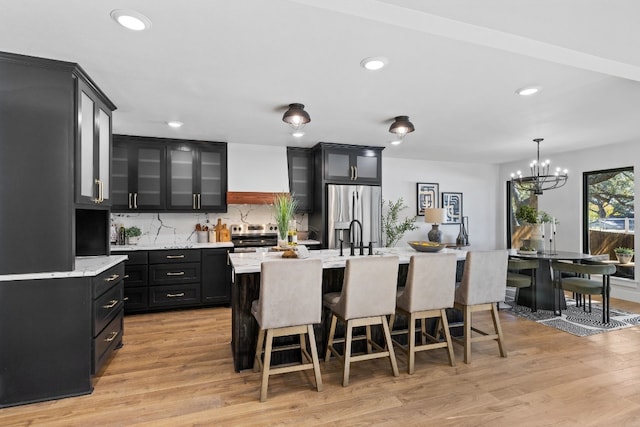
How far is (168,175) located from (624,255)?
7.03 meters

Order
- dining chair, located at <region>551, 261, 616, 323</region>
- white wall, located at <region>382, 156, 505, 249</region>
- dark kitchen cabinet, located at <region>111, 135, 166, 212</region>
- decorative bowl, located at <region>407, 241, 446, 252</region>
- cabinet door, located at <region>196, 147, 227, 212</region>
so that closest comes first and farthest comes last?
1. decorative bowl, located at <region>407, 241, 446, 252</region>
2. dining chair, located at <region>551, 261, 616, 323</region>
3. dark kitchen cabinet, located at <region>111, 135, 166, 212</region>
4. cabinet door, located at <region>196, 147, 227, 212</region>
5. white wall, located at <region>382, 156, 505, 249</region>

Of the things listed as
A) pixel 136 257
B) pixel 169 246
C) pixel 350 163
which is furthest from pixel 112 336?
pixel 350 163

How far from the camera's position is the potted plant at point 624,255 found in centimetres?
526

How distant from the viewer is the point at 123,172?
4.59 m

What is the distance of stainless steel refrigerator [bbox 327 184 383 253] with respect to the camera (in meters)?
5.02

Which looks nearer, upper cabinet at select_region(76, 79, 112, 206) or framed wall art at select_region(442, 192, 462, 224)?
upper cabinet at select_region(76, 79, 112, 206)

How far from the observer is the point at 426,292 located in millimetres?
2797

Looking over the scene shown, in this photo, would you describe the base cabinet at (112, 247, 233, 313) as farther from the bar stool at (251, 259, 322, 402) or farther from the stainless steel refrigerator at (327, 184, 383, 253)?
the bar stool at (251, 259, 322, 402)

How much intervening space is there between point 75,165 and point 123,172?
2.35m

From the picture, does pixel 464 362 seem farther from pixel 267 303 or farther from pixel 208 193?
pixel 208 193

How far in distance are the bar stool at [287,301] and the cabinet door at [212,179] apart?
2867mm

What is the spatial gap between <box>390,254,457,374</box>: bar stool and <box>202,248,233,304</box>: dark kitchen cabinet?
108 inches

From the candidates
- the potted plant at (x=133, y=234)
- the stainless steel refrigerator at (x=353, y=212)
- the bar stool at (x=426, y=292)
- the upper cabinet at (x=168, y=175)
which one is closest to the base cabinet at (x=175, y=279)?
the potted plant at (x=133, y=234)

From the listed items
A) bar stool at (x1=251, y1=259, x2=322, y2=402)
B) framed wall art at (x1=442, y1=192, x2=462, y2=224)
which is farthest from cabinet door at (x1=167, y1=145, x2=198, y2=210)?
framed wall art at (x1=442, y1=192, x2=462, y2=224)
